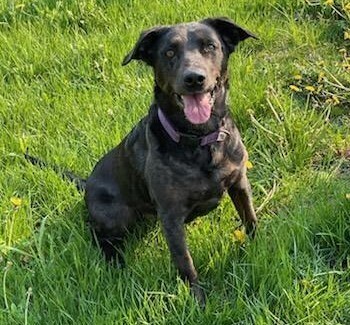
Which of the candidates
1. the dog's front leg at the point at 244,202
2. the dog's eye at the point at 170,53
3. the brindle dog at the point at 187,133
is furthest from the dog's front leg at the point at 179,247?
the dog's eye at the point at 170,53

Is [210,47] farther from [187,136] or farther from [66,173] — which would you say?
[66,173]

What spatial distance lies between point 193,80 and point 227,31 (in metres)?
0.44

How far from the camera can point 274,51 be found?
16.0ft

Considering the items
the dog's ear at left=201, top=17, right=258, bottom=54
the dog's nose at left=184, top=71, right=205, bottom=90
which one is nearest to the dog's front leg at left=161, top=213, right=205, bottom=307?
the dog's nose at left=184, top=71, right=205, bottom=90

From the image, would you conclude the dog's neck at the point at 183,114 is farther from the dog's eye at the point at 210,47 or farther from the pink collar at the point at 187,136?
the dog's eye at the point at 210,47

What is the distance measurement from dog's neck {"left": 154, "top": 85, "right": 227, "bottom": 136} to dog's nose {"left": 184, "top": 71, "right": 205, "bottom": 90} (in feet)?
0.72

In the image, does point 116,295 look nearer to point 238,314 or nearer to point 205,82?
point 238,314

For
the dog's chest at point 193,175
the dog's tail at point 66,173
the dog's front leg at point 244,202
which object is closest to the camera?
the dog's chest at point 193,175

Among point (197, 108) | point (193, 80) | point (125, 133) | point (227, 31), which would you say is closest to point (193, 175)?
point (197, 108)

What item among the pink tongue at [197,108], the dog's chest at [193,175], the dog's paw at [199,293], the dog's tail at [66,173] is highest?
the pink tongue at [197,108]

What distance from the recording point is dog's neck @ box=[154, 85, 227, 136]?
10.2 feet

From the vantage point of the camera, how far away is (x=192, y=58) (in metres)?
2.96

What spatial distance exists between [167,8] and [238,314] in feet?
9.96

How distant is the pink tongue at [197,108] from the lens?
9.75ft
